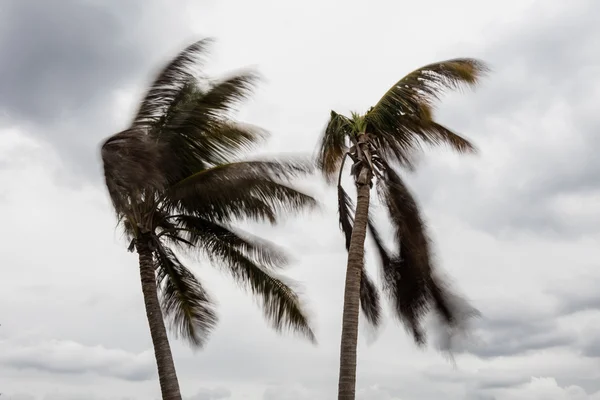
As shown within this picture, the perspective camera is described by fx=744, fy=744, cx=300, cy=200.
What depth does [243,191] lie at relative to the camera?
55.8ft

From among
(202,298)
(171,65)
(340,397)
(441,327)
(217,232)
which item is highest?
(171,65)

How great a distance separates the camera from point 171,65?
58.4ft

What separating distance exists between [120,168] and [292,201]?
4.54 m

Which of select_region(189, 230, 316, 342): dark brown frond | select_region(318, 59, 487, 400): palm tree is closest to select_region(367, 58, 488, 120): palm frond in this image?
select_region(318, 59, 487, 400): palm tree

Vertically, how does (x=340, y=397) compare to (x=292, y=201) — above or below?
below

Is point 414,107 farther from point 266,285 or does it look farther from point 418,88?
point 266,285

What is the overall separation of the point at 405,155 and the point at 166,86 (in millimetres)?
5952

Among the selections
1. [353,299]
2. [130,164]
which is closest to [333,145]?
[353,299]

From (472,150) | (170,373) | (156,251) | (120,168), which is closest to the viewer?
Answer: (120,168)

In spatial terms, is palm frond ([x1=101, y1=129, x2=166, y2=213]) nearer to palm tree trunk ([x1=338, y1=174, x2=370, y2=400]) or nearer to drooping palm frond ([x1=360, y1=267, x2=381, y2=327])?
palm tree trunk ([x1=338, y1=174, x2=370, y2=400])

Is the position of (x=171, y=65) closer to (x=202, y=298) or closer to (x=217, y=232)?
(x=217, y=232)

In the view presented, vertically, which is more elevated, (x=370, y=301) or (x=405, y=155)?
(x=405, y=155)

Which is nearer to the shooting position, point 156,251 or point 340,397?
point 340,397

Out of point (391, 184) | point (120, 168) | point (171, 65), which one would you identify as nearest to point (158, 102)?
point (171, 65)
